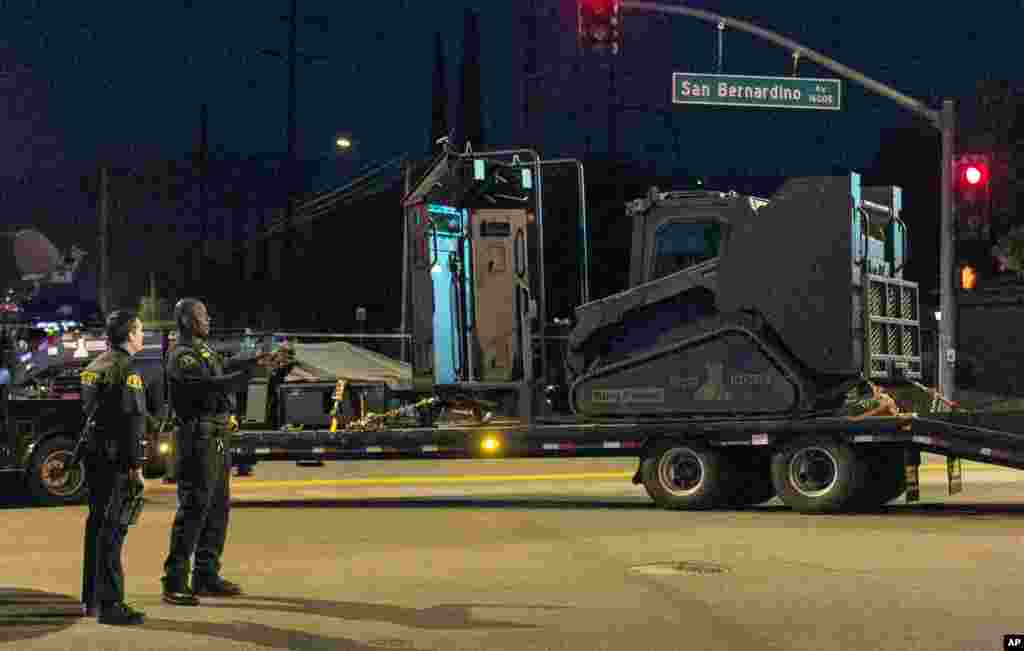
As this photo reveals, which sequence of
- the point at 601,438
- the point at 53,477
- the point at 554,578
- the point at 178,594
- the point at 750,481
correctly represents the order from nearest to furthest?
the point at 178,594 < the point at 554,578 < the point at 601,438 < the point at 750,481 < the point at 53,477

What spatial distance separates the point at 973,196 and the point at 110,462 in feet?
58.7

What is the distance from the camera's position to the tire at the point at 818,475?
1424 cm

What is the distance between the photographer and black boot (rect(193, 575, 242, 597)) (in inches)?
356

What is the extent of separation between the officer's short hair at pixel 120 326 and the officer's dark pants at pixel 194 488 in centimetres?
77

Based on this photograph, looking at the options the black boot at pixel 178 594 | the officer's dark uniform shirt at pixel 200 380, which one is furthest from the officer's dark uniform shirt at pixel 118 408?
the black boot at pixel 178 594

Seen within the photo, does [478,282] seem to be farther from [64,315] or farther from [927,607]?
[64,315]

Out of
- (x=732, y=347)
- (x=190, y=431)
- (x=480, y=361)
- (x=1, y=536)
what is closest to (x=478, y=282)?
(x=480, y=361)

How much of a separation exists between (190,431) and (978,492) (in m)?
11.6

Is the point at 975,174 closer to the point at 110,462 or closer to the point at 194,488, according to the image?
the point at 194,488

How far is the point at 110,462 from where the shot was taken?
27.2 ft

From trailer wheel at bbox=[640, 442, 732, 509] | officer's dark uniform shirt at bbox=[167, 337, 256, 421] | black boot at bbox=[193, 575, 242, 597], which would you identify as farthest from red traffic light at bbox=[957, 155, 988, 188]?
black boot at bbox=[193, 575, 242, 597]

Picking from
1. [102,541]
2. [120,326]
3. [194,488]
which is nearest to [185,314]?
[120,326]

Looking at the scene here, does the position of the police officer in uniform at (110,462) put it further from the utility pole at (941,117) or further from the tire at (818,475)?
the utility pole at (941,117)

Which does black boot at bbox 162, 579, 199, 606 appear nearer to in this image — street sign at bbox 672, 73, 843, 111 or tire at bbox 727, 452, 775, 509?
tire at bbox 727, 452, 775, 509
